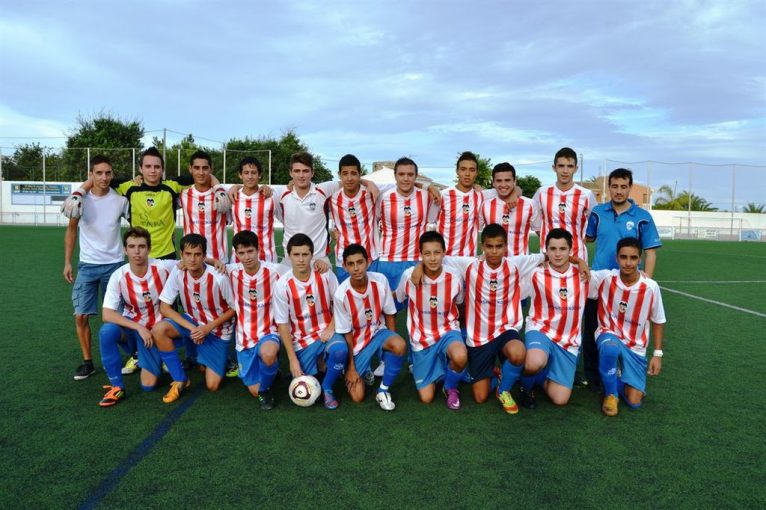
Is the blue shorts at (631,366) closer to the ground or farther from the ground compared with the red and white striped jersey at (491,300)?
closer to the ground

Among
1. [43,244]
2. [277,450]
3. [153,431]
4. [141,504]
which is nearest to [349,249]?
[277,450]

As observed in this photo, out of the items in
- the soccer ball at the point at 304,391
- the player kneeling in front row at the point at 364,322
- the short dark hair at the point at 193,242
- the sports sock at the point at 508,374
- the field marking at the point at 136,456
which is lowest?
the field marking at the point at 136,456

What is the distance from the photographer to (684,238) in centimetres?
2814

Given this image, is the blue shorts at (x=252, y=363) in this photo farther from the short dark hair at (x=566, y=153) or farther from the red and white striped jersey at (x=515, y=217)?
the short dark hair at (x=566, y=153)

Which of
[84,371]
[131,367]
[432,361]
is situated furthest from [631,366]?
[84,371]

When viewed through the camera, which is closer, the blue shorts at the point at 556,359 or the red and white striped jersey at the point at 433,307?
the blue shorts at the point at 556,359

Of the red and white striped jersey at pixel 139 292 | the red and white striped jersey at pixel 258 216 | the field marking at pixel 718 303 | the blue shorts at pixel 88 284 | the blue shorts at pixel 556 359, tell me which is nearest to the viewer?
the blue shorts at pixel 556 359

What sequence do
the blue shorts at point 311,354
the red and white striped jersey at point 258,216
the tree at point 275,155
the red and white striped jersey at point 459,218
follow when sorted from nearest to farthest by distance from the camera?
the blue shorts at point 311,354 < the red and white striped jersey at point 459,218 < the red and white striped jersey at point 258,216 < the tree at point 275,155

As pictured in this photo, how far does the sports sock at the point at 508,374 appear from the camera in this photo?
3566 mm

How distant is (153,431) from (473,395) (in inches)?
80.2

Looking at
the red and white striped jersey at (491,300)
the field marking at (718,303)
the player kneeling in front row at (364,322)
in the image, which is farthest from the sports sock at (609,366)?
the field marking at (718,303)

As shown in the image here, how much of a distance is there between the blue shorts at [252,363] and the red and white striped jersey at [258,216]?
0.93 meters

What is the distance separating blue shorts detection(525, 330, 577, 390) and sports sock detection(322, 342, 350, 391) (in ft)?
4.04

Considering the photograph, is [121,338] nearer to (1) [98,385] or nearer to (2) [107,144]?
(1) [98,385]
